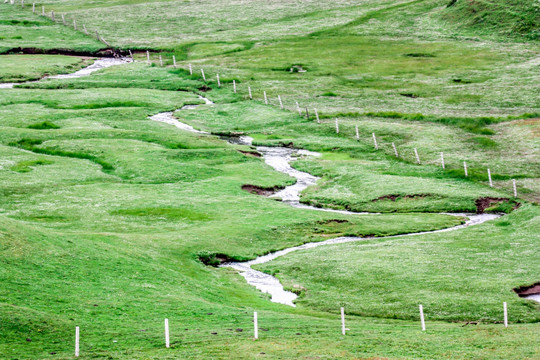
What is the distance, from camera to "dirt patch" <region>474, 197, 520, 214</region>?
72.0 m

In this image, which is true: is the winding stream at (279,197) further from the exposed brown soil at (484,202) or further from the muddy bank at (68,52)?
the muddy bank at (68,52)

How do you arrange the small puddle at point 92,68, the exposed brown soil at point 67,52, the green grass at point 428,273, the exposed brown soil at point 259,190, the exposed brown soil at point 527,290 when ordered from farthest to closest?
the exposed brown soil at point 67,52, the small puddle at point 92,68, the exposed brown soil at point 259,190, the exposed brown soil at point 527,290, the green grass at point 428,273

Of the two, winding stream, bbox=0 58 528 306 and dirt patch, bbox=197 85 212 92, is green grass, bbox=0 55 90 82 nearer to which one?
winding stream, bbox=0 58 528 306

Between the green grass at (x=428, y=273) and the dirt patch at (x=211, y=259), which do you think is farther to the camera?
the dirt patch at (x=211, y=259)

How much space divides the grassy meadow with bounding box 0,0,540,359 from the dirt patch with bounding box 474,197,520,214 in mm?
675

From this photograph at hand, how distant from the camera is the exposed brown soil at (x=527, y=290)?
161ft

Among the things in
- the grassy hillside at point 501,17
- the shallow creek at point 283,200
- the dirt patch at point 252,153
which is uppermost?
the grassy hillside at point 501,17

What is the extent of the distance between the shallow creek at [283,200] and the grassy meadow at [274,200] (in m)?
1.07

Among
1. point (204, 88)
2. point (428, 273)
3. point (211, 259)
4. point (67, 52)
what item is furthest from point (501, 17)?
point (211, 259)

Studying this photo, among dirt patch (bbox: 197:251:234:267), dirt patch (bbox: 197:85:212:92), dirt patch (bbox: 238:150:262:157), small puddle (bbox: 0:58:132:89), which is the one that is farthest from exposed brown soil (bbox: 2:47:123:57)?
dirt patch (bbox: 197:251:234:267)

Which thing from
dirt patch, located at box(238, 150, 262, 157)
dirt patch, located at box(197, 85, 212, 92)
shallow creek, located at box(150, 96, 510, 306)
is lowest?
shallow creek, located at box(150, 96, 510, 306)

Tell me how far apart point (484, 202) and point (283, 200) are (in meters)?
21.5

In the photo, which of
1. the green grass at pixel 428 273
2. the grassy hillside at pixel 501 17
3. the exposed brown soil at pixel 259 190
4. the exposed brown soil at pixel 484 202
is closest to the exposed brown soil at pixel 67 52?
the grassy hillside at pixel 501 17

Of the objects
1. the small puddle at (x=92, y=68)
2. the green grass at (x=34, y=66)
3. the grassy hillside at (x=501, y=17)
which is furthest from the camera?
the grassy hillside at (x=501, y=17)
